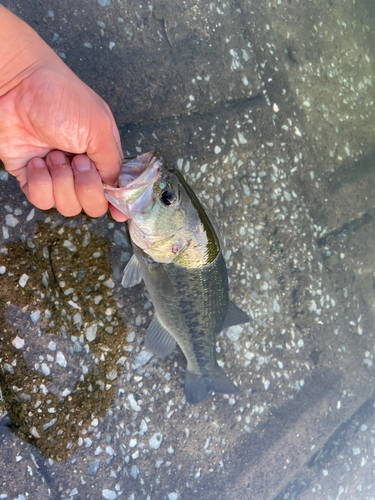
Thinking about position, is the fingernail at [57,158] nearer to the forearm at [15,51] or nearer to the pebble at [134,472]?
the forearm at [15,51]

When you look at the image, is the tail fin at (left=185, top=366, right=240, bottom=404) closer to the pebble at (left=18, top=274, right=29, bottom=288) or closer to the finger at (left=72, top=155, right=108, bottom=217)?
the pebble at (left=18, top=274, right=29, bottom=288)

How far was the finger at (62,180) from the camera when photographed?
1854 millimetres

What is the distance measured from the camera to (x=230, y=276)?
308 centimetres

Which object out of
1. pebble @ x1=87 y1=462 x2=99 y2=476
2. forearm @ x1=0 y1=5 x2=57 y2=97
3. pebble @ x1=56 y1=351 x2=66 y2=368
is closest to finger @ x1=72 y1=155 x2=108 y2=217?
forearm @ x1=0 y1=5 x2=57 y2=97

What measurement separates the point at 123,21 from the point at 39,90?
56.7 inches

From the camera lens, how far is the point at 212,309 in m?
2.33

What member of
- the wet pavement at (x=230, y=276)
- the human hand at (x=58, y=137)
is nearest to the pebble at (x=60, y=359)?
the wet pavement at (x=230, y=276)

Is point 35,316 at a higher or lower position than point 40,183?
lower

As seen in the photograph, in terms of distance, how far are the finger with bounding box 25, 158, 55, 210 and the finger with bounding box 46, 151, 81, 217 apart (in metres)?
0.03

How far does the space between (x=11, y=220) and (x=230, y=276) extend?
186 cm

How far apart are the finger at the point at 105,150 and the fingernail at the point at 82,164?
0.03m

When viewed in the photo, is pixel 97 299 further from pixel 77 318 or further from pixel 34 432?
pixel 34 432

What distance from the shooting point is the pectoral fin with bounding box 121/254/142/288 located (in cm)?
244

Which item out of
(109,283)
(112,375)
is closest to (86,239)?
(109,283)
